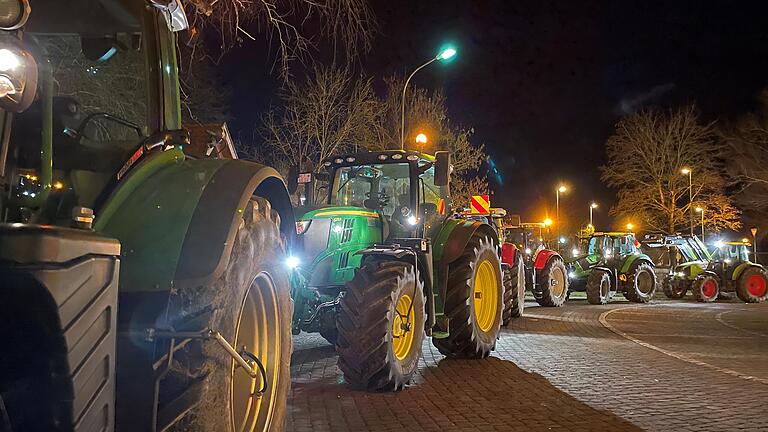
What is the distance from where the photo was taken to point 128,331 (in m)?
2.72

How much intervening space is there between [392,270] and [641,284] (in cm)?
1742

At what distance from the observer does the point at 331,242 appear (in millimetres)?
8016

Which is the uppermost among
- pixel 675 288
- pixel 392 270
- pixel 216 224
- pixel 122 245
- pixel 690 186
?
pixel 690 186

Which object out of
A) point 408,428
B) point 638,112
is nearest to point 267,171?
point 408,428

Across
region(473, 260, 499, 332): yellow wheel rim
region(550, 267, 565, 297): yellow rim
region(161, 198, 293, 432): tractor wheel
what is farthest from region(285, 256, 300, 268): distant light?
region(550, 267, 565, 297): yellow rim

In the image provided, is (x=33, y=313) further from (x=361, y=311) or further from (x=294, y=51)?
(x=294, y=51)

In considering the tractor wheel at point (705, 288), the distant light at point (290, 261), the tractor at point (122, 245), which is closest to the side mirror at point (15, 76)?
the tractor at point (122, 245)

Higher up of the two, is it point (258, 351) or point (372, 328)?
point (258, 351)

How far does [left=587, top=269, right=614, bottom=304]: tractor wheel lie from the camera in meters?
20.6

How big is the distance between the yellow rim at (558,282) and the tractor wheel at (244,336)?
16.7 m

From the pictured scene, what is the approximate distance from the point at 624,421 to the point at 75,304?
205 inches

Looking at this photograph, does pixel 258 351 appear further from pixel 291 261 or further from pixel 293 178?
pixel 293 178

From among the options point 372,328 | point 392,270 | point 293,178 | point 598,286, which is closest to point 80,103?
point 372,328

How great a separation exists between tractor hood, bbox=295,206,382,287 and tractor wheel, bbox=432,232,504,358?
146 centimetres
